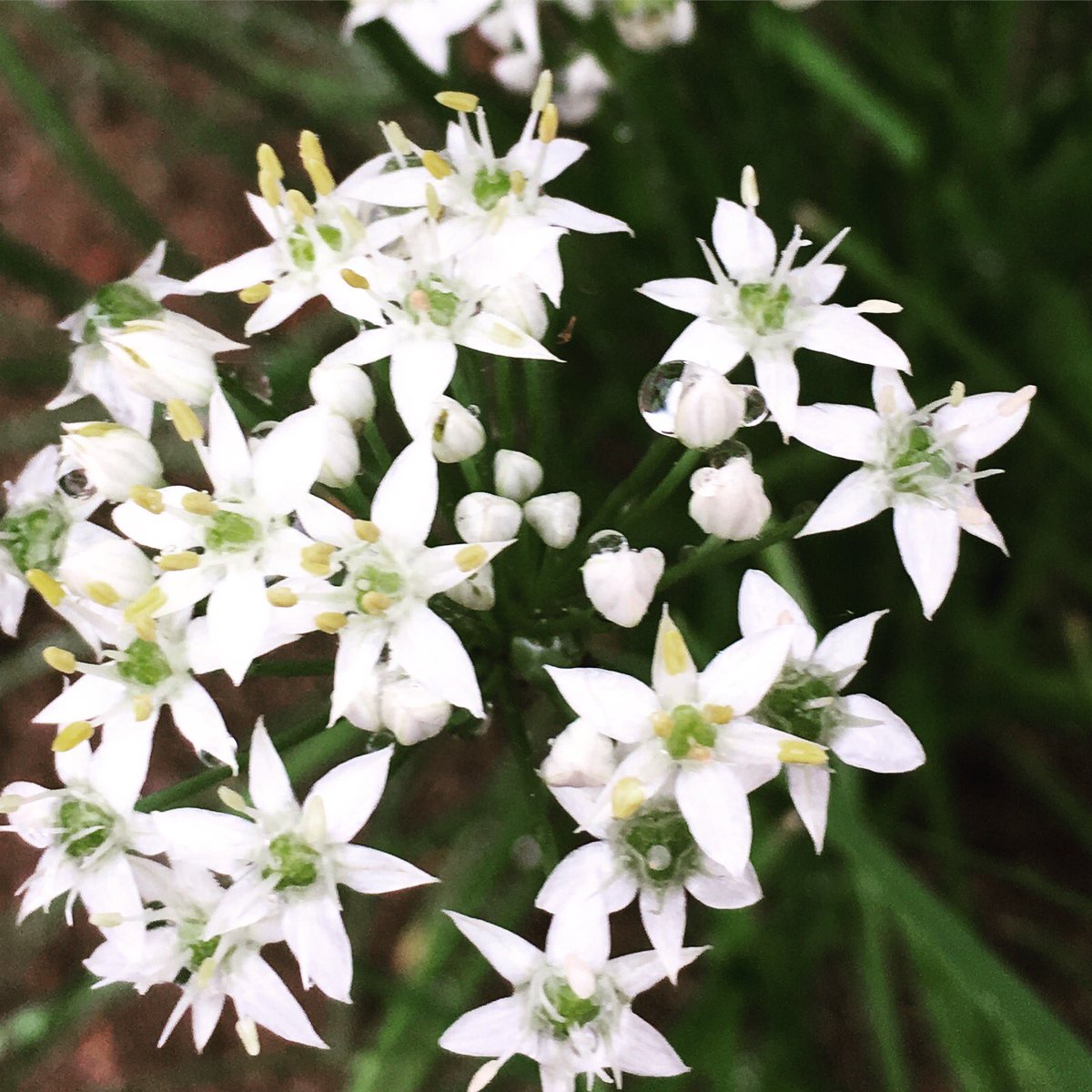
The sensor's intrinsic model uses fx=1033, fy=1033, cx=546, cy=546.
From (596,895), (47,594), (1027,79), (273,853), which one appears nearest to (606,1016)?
(596,895)

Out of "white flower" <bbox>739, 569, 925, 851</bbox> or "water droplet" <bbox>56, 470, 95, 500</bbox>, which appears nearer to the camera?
"white flower" <bbox>739, 569, 925, 851</bbox>

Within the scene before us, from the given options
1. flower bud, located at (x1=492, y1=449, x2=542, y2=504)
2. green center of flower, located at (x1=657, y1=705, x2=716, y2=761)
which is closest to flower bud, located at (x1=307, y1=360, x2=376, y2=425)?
flower bud, located at (x1=492, y1=449, x2=542, y2=504)

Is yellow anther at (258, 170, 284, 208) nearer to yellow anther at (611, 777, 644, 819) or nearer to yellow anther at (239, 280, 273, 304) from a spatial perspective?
yellow anther at (239, 280, 273, 304)

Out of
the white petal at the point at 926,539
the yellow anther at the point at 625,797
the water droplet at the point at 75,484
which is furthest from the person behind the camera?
the water droplet at the point at 75,484

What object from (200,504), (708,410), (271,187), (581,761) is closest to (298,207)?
(271,187)

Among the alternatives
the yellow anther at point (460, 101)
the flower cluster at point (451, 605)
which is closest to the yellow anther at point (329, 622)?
the flower cluster at point (451, 605)

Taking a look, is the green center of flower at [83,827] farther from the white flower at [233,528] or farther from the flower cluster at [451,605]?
the white flower at [233,528]

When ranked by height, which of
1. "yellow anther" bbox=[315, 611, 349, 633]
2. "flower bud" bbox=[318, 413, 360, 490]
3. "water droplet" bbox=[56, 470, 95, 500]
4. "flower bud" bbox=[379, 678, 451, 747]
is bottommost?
"flower bud" bbox=[379, 678, 451, 747]
